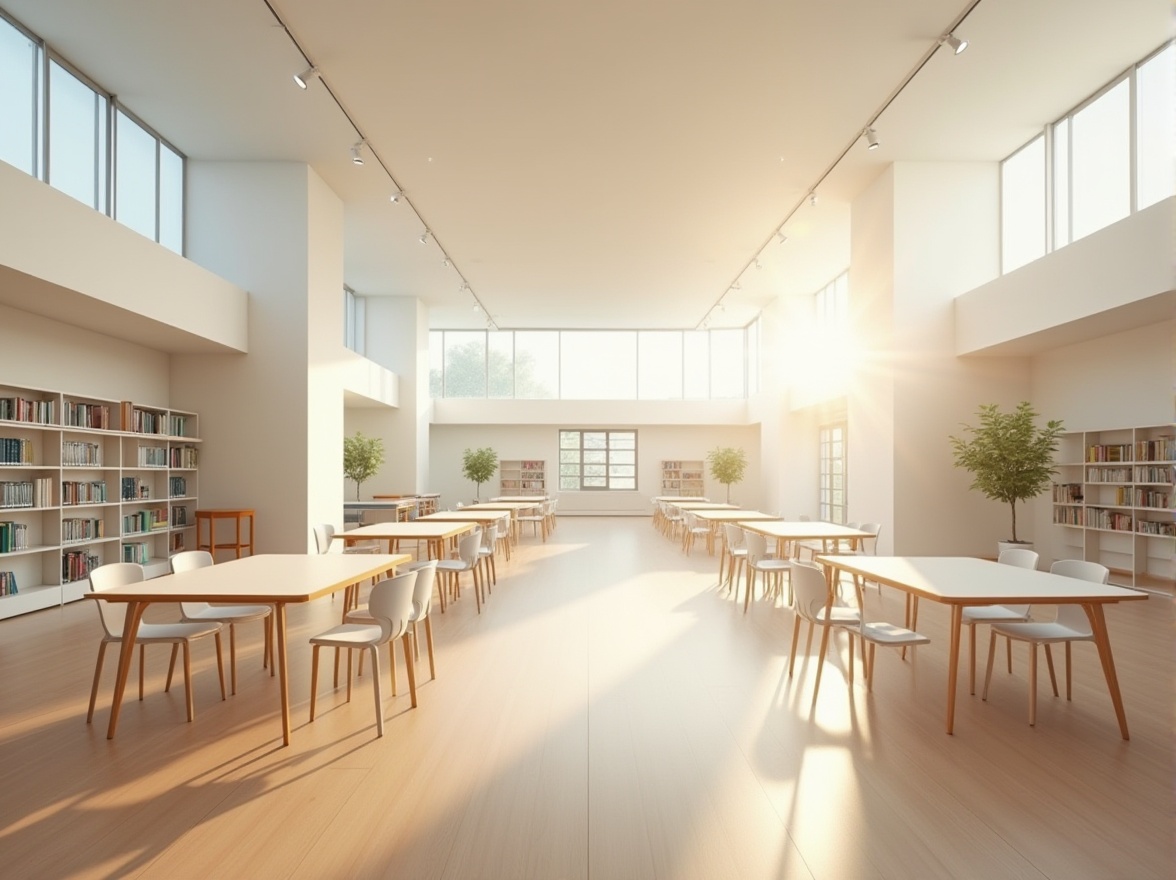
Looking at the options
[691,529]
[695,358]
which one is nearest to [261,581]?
[691,529]

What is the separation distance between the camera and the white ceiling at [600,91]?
6.26 m

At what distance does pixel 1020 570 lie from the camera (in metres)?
4.62

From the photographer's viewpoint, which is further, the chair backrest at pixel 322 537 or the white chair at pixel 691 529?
the white chair at pixel 691 529

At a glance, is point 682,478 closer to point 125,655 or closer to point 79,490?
point 79,490

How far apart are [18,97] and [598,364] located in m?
15.4

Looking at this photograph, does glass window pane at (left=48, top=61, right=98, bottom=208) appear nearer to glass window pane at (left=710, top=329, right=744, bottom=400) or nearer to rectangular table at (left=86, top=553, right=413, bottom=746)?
rectangular table at (left=86, top=553, right=413, bottom=746)

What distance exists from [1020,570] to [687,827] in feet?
9.83

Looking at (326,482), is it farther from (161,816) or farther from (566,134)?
(161,816)

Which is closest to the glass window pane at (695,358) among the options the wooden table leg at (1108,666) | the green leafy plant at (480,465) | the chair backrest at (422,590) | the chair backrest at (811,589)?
the green leafy plant at (480,465)

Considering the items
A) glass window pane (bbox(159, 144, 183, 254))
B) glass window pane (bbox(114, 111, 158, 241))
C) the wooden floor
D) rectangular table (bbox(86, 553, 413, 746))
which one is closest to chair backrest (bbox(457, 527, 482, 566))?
the wooden floor

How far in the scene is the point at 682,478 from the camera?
21047mm

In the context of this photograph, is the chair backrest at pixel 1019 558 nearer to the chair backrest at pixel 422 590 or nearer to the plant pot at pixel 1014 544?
the plant pot at pixel 1014 544

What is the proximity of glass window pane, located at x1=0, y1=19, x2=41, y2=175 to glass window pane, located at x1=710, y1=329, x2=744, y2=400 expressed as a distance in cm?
1655

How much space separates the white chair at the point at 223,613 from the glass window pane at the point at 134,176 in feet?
15.4
